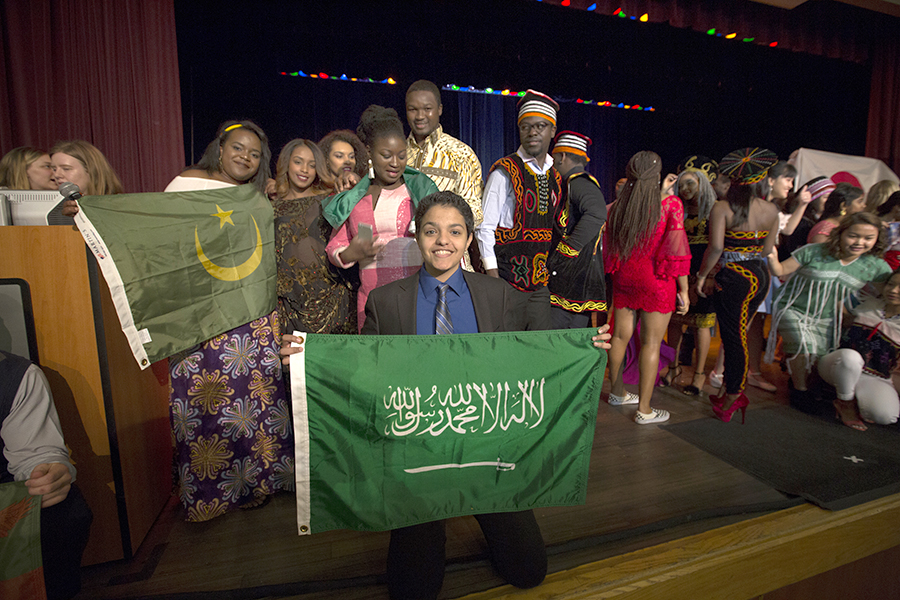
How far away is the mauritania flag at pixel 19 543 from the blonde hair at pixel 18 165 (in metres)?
2.15

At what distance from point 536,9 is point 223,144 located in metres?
4.03

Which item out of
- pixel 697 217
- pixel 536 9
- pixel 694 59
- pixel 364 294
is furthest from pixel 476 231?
pixel 694 59

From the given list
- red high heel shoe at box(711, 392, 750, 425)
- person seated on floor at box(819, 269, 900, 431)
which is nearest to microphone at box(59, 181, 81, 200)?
red high heel shoe at box(711, 392, 750, 425)

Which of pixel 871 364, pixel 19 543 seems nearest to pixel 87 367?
pixel 19 543

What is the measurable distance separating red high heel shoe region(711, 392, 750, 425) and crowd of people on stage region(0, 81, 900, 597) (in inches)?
0.5

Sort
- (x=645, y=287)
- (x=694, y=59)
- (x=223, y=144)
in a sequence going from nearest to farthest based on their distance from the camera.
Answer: (x=223, y=144), (x=645, y=287), (x=694, y=59)

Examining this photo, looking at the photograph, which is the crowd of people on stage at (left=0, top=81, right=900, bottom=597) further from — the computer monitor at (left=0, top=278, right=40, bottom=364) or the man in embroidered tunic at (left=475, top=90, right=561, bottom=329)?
the computer monitor at (left=0, top=278, right=40, bottom=364)

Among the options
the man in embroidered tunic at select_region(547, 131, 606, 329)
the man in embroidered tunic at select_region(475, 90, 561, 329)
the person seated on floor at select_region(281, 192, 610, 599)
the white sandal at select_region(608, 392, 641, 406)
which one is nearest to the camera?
the person seated on floor at select_region(281, 192, 610, 599)

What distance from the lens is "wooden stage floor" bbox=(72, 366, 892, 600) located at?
1.51 m

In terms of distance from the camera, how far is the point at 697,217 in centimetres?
322

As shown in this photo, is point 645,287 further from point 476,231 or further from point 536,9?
point 536,9

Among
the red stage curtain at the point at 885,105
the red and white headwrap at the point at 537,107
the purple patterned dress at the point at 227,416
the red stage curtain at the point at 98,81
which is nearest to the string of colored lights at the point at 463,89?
the red stage curtain at the point at 98,81

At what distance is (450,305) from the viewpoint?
1.51m

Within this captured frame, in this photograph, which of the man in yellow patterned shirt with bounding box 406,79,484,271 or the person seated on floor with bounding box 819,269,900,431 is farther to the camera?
the person seated on floor with bounding box 819,269,900,431
